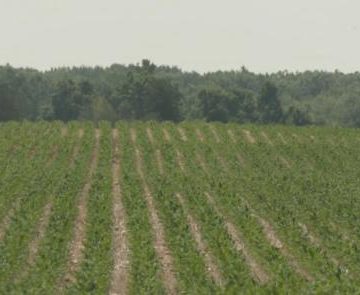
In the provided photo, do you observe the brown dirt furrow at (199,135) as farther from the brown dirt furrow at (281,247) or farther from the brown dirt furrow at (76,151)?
the brown dirt furrow at (281,247)

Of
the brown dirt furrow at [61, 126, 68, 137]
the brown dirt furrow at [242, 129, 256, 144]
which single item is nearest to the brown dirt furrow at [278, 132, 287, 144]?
the brown dirt furrow at [242, 129, 256, 144]

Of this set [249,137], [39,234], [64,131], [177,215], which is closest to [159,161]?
[249,137]

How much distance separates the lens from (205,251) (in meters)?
21.8

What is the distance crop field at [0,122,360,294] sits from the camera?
18.7 metres

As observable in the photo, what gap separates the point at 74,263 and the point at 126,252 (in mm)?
1700

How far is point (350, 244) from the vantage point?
2331 centimetres

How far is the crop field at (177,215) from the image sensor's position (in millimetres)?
18688

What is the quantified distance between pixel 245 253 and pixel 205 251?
112 cm

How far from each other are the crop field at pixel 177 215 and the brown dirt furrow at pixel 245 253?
6 centimetres

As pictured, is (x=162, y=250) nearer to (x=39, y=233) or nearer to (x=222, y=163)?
(x=39, y=233)

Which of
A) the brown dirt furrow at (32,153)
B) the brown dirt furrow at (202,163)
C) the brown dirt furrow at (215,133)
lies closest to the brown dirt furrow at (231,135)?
the brown dirt furrow at (215,133)

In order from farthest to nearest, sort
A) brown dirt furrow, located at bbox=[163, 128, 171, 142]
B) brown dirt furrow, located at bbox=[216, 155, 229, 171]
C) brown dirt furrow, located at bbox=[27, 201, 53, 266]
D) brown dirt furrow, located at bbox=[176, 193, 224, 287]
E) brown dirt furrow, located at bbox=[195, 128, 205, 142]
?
brown dirt furrow, located at bbox=[195, 128, 205, 142]
brown dirt furrow, located at bbox=[163, 128, 171, 142]
brown dirt furrow, located at bbox=[216, 155, 229, 171]
brown dirt furrow, located at bbox=[27, 201, 53, 266]
brown dirt furrow, located at bbox=[176, 193, 224, 287]

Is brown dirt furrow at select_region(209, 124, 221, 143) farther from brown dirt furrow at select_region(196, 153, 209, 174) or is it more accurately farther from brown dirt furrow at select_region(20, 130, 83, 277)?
brown dirt furrow at select_region(20, 130, 83, 277)

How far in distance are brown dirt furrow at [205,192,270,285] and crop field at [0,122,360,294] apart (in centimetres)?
6
